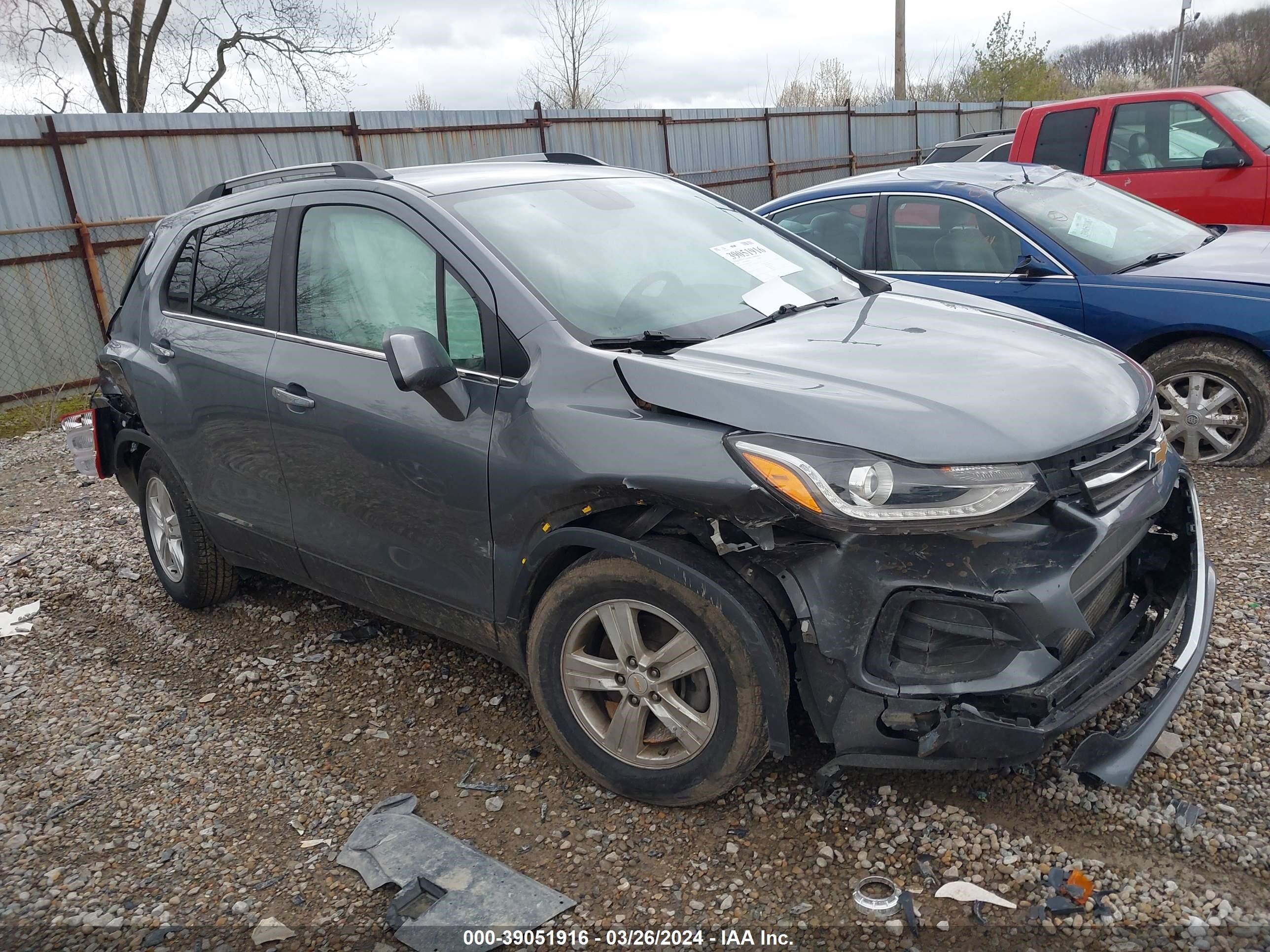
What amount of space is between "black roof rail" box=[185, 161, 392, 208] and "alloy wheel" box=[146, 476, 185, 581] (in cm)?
132

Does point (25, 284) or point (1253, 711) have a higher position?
point (25, 284)

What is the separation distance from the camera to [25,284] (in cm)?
969

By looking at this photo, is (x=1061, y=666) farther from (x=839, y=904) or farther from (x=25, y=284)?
(x=25, y=284)

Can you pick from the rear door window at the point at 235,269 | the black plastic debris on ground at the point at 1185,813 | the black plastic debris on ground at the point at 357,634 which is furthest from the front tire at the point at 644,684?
the rear door window at the point at 235,269

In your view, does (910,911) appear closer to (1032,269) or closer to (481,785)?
(481,785)

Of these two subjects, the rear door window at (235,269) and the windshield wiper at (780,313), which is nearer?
the windshield wiper at (780,313)

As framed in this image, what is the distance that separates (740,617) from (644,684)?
43 cm

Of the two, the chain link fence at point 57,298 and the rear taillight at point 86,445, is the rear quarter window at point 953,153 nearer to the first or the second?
Answer: the chain link fence at point 57,298

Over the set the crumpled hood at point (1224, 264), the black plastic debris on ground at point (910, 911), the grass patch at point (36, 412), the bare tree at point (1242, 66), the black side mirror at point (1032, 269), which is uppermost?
the bare tree at point (1242, 66)

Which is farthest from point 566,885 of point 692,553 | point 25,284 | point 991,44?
point 991,44

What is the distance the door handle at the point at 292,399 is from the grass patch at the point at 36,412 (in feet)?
22.8

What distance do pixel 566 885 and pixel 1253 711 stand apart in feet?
7.32

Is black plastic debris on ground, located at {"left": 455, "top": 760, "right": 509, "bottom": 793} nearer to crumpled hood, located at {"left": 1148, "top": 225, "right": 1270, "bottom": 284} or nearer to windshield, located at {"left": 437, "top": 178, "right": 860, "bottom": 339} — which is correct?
windshield, located at {"left": 437, "top": 178, "right": 860, "bottom": 339}

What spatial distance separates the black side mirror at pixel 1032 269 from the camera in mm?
5430
